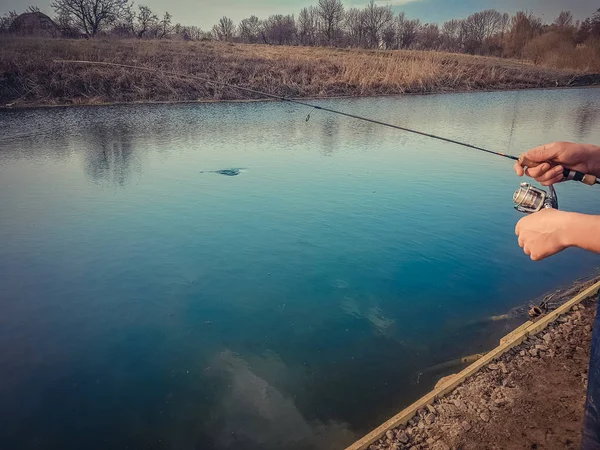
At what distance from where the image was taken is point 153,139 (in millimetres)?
11797

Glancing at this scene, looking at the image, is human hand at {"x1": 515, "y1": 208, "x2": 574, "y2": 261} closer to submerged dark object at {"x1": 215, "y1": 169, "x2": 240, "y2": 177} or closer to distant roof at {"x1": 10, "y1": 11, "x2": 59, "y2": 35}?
submerged dark object at {"x1": 215, "y1": 169, "x2": 240, "y2": 177}

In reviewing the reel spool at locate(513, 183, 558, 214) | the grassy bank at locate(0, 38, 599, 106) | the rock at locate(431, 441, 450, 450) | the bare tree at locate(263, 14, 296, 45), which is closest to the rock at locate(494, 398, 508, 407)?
the rock at locate(431, 441, 450, 450)

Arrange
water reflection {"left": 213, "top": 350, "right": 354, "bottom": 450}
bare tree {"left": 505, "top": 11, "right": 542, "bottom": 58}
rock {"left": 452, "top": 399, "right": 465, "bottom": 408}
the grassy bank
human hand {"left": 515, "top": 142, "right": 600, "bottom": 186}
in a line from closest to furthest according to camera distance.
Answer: human hand {"left": 515, "top": 142, "right": 600, "bottom": 186} → rock {"left": 452, "top": 399, "right": 465, "bottom": 408} → water reflection {"left": 213, "top": 350, "right": 354, "bottom": 450} → the grassy bank → bare tree {"left": 505, "top": 11, "right": 542, "bottom": 58}

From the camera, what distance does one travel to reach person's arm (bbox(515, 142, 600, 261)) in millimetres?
1468

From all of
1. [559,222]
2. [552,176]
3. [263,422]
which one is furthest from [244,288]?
[559,222]

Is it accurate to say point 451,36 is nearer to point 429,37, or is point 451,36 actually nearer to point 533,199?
point 429,37

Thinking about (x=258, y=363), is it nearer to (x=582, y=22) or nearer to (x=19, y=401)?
(x=19, y=401)

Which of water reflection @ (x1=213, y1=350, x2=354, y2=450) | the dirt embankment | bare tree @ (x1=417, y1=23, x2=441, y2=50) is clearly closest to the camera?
the dirt embankment

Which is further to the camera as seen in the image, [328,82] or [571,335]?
[328,82]

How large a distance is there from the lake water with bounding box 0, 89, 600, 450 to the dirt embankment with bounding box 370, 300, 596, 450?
1.82 ft

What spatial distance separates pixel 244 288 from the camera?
469 cm

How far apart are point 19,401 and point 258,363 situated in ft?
6.08

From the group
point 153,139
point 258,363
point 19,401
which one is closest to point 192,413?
point 258,363

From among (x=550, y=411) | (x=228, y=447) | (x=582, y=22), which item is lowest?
(x=228, y=447)
